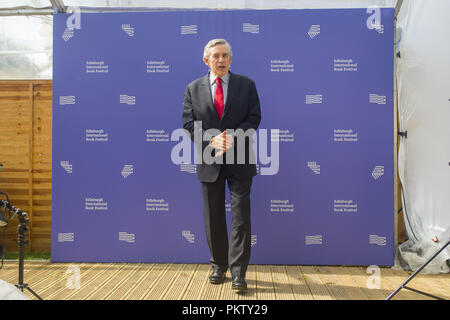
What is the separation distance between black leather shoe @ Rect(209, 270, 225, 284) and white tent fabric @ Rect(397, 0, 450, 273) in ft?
5.05

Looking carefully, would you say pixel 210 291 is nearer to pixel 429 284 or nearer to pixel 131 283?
pixel 131 283

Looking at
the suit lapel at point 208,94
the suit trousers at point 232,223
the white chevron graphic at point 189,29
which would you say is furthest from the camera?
the white chevron graphic at point 189,29

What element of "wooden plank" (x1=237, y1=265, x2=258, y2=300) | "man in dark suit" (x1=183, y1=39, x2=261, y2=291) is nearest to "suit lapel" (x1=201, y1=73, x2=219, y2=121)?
"man in dark suit" (x1=183, y1=39, x2=261, y2=291)

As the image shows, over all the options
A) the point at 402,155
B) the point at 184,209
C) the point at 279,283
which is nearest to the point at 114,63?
the point at 184,209

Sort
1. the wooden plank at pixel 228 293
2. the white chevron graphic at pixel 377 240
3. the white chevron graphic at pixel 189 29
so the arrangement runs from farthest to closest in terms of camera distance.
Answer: the white chevron graphic at pixel 189 29 → the white chevron graphic at pixel 377 240 → the wooden plank at pixel 228 293

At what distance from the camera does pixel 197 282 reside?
2.39 m

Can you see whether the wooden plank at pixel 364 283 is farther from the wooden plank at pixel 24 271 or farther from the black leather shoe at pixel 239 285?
the wooden plank at pixel 24 271

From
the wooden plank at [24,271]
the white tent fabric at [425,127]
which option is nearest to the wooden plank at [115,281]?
the wooden plank at [24,271]

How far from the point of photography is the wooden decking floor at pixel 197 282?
2145mm

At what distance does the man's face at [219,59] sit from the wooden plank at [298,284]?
158 cm

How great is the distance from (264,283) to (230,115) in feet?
4.03

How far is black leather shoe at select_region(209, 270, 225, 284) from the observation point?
232 centimetres

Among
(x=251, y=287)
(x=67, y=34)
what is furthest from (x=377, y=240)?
(x=67, y=34)
